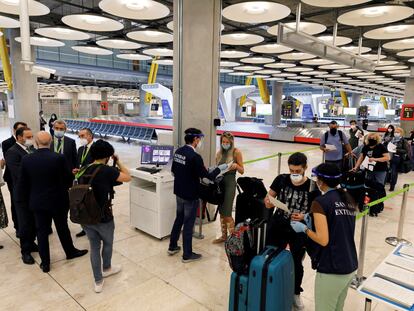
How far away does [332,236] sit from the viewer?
2.00m

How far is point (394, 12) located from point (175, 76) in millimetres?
4583

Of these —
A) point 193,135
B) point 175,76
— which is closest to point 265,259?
point 193,135

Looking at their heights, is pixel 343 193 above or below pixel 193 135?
below

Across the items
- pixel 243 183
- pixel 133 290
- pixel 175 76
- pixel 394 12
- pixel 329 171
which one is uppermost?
pixel 394 12

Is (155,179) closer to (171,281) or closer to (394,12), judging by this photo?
(171,281)

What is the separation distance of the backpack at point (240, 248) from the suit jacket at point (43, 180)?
6.58 feet

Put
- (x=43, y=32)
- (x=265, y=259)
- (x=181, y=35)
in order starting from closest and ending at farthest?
(x=265, y=259) < (x=181, y=35) < (x=43, y=32)

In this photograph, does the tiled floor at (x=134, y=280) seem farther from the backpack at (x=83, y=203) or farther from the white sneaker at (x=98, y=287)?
the backpack at (x=83, y=203)

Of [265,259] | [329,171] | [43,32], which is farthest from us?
[43,32]

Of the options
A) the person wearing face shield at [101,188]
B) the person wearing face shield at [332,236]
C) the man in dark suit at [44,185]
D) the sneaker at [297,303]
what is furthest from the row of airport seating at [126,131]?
the person wearing face shield at [332,236]

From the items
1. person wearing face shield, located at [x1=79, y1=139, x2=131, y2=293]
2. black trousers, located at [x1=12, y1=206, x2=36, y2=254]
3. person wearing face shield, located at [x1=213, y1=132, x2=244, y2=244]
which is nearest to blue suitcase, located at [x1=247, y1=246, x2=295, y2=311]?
person wearing face shield, located at [x1=79, y1=139, x2=131, y2=293]

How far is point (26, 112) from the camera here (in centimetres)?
1078

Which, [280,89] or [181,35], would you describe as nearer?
[181,35]

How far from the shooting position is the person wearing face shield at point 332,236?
77.9 inches
